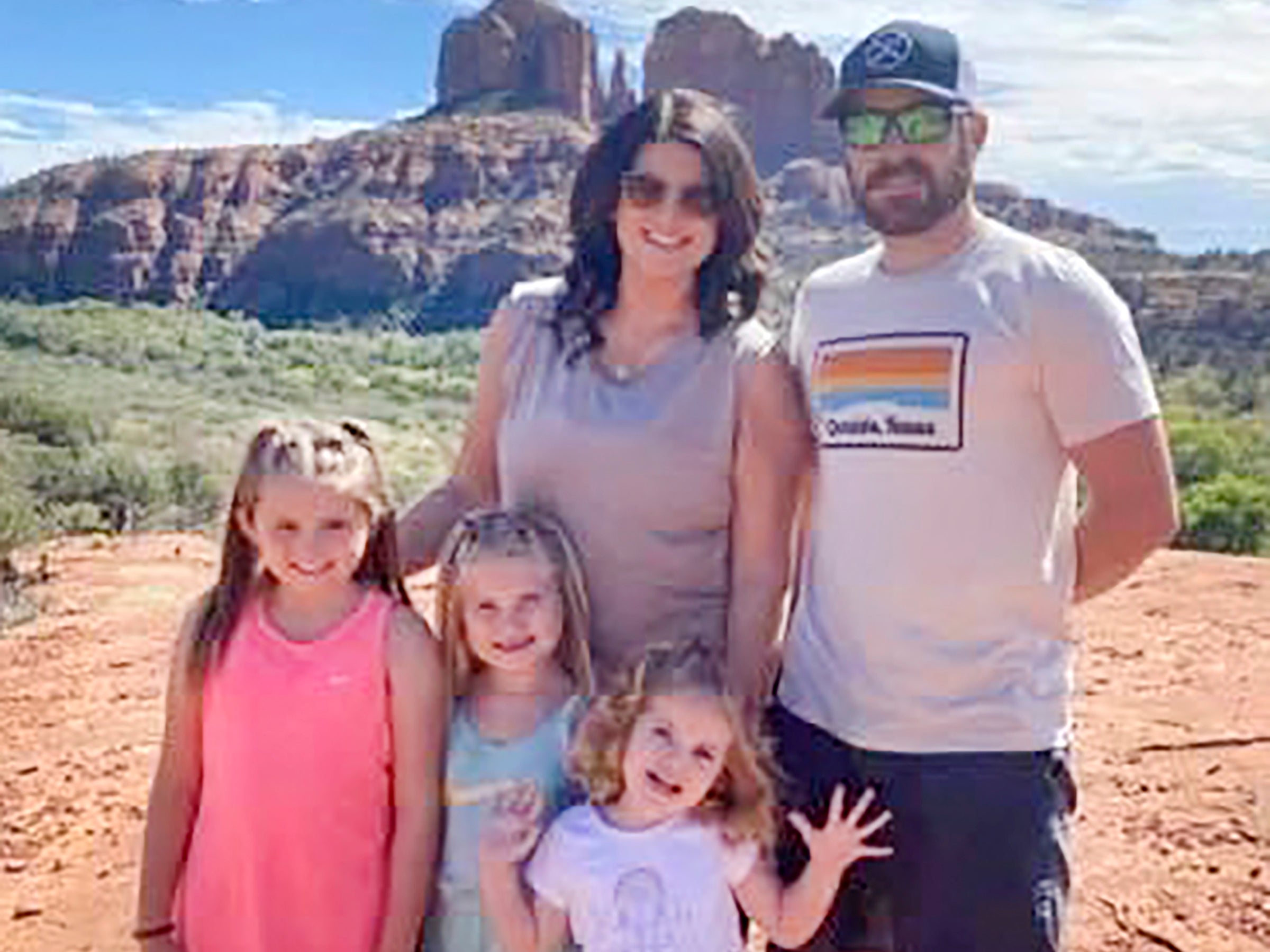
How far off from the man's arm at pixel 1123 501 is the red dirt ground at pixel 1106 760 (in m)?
2.66

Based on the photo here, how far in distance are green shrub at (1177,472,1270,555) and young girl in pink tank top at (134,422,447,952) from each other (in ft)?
41.2

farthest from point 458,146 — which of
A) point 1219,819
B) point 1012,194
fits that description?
point 1219,819

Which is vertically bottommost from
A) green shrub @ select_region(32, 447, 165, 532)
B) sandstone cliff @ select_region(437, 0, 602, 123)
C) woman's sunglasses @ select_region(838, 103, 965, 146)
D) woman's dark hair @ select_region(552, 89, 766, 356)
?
green shrub @ select_region(32, 447, 165, 532)

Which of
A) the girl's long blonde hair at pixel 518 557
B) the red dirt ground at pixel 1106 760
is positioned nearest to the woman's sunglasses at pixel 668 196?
the girl's long blonde hair at pixel 518 557

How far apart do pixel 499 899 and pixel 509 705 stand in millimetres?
285

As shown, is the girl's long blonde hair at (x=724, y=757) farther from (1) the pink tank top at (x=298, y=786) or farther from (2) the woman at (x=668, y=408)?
(1) the pink tank top at (x=298, y=786)

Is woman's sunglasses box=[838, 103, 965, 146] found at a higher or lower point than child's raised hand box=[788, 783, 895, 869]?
higher

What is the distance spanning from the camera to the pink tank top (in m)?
3.04

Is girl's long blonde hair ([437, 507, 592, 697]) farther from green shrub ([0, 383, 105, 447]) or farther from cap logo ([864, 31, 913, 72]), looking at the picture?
green shrub ([0, 383, 105, 447])

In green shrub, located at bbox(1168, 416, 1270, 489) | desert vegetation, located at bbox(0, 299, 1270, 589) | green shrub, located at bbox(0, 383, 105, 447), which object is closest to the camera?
desert vegetation, located at bbox(0, 299, 1270, 589)

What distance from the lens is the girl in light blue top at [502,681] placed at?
304 centimetres

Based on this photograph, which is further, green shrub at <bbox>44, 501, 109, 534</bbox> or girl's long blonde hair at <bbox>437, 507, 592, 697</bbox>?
green shrub at <bbox>44, 501, 109, 534</bbox>

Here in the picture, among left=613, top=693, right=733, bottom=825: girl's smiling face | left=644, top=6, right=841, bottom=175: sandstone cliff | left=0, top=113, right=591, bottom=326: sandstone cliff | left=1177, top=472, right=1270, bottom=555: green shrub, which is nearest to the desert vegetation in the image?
left=1177, top=472, right=1270, bottom=555: green shrub

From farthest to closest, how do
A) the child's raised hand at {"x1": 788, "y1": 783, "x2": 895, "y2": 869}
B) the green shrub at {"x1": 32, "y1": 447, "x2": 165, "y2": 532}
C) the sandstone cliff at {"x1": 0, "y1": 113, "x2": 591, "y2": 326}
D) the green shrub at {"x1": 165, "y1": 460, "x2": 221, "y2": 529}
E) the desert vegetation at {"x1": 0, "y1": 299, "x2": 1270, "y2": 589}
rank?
the sandstone cliff at {"x1": 0, "y1": 113, "x2": 591, "y2": 326}
the green shrub at {"x1": 32, "y1": 447, "x2": 165, "y2": 532}
the green shrub at {"x1": 165, "y1": 460, "x2": 221, "y2": 529}
the desert vegetation at {"x1": 0, "y1": 299, "x2": 1270, "y2": 589}
the child's raised hand at {"x1": 788, "y1": 783, "x2": 895, "y2": 869}
